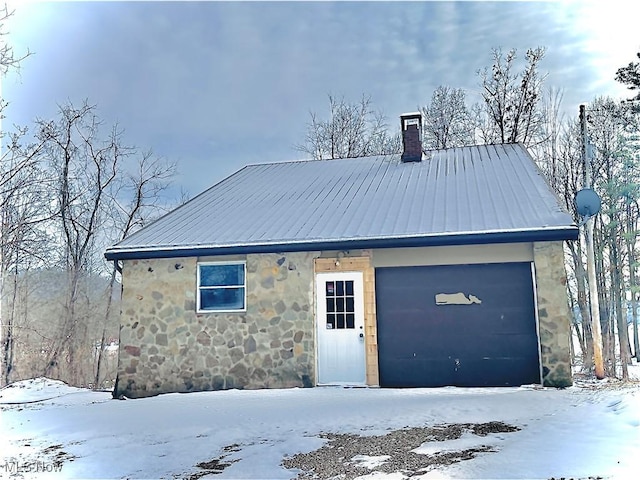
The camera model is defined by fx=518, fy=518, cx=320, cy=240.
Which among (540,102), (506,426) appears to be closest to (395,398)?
(506,426)

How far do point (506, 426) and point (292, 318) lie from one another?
4.47m

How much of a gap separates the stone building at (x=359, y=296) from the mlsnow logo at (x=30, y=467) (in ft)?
13.8

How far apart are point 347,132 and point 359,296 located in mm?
15267

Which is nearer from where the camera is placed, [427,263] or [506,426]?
[506,426]

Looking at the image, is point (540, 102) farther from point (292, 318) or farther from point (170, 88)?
point (292, 318)

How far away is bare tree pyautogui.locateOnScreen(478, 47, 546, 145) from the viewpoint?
1956 centimetres

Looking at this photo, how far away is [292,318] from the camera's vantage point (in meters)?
9.36

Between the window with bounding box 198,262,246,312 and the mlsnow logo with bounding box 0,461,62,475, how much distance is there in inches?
178

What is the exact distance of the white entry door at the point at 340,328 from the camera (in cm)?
922

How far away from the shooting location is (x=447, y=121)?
70.4ft

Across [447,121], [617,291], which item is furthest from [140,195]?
[617,291]

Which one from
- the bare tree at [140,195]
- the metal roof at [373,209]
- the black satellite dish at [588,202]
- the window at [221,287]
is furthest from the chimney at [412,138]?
the bare tree at [140,195]

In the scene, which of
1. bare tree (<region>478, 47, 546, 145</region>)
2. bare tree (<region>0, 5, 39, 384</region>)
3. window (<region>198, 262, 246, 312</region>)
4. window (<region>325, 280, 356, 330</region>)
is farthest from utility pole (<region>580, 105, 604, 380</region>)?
bare tree (<region>0, 5, 39, 384</region>)

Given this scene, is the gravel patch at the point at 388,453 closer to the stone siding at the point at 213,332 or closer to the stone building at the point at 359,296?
the stone building at the point at 359,296
